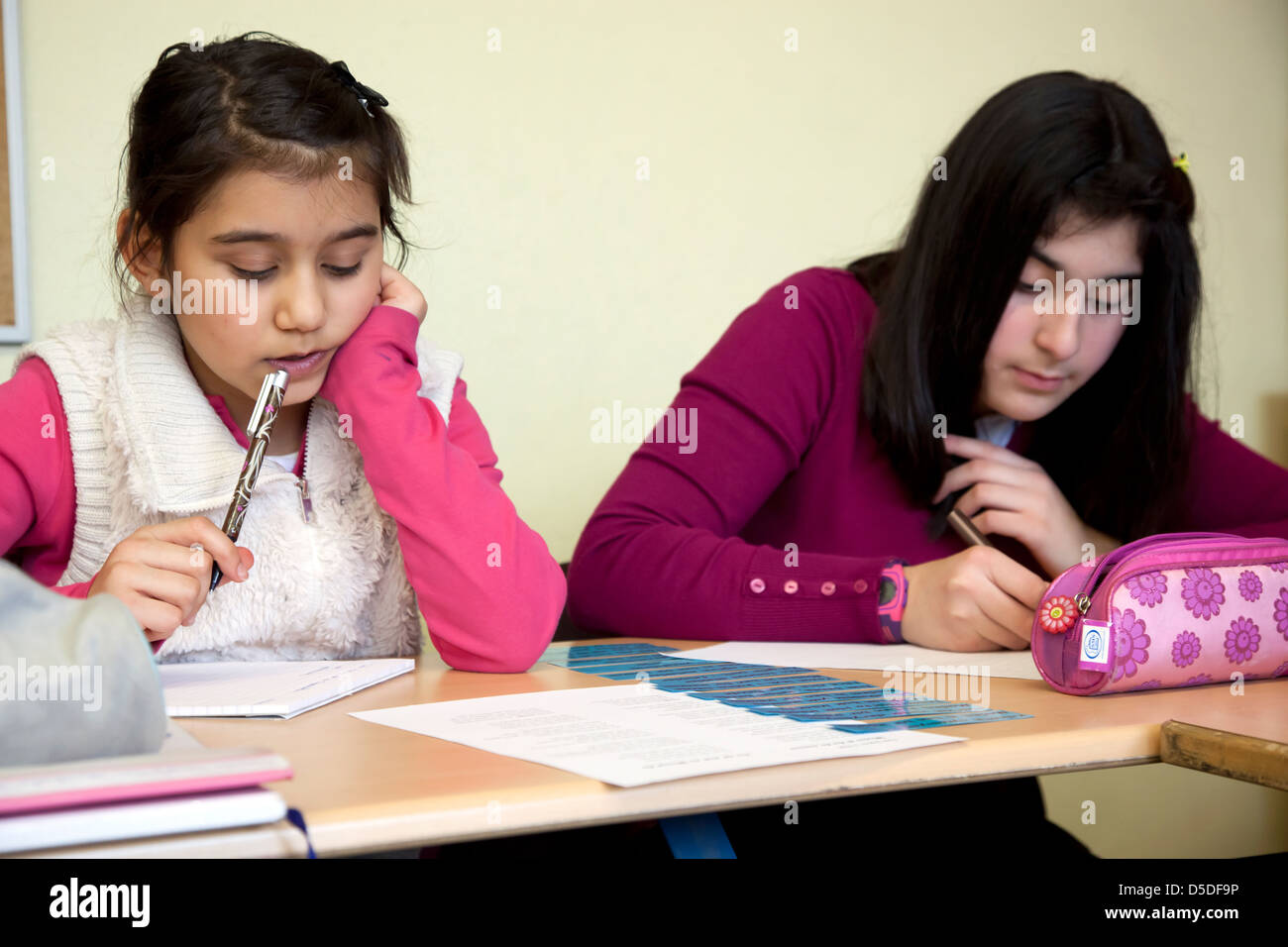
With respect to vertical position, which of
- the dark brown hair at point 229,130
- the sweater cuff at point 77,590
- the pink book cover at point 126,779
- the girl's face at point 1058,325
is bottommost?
the pink book cover at point 126,779

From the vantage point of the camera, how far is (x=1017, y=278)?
3.82ft

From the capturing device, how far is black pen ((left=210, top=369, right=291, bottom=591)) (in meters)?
0.84

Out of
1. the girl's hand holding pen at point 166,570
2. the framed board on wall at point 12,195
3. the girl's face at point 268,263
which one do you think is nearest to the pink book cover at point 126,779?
the girl's hand holding pen at point 166,570

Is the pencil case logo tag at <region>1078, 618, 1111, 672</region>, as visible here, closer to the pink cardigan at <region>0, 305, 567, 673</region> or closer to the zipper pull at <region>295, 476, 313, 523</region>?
the pink cardigan at <region>0, 305, 567, 673</region>

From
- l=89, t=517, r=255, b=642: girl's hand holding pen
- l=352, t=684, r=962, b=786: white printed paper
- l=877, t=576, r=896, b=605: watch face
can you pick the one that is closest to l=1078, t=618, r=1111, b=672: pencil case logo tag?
l=352, t=684, r=962, b=786: white printed paper

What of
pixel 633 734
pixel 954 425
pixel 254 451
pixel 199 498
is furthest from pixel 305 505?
pixel 954 425

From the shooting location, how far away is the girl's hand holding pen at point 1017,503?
116 centimetres

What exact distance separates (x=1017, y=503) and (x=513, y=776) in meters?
0.79

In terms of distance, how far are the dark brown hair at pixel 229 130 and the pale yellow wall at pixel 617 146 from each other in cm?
56

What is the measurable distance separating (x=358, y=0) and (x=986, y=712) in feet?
4.58

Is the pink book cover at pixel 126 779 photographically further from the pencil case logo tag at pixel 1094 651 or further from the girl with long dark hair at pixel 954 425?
the girl with long dark hair at pixel 954 425

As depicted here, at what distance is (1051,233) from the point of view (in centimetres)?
114

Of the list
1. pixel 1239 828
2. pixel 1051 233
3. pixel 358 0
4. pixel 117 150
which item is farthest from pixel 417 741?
pixel 1239 828

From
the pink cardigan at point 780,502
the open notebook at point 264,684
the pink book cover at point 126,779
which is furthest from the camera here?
the pink cardigan at point 780,502
